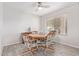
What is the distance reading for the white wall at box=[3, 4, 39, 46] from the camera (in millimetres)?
1707

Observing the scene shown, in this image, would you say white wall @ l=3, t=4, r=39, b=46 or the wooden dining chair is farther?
the wooden dining chair

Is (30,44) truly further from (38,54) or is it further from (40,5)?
(40,5)

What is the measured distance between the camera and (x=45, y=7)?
1.73 metres

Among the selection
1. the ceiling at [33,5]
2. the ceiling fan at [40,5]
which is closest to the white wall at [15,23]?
the ceiling at [33,5]

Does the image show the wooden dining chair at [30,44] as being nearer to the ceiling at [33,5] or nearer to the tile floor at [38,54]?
the tile floor at [38,54]

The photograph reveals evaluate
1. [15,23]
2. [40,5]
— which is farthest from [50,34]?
[15,23]

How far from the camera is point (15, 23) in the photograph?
5.83ft

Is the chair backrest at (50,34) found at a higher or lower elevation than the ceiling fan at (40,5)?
lower

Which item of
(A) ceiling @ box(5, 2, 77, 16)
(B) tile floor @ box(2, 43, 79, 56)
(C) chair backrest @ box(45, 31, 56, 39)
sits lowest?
(B) tile floor @ box(2, 43, 79, 56)

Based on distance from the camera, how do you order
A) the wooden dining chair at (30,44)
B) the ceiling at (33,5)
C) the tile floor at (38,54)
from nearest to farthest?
the ceiling at (33,5) → the tile floor at (38,54) → the wooden dining chair at (30,44)

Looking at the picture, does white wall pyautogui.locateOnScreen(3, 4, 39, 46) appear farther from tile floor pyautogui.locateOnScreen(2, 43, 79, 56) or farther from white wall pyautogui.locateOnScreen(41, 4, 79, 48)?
white wall pyautogui.locateOnScreen(41, 4, 79, 48)

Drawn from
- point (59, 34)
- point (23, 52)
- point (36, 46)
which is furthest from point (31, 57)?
point (59, 34)

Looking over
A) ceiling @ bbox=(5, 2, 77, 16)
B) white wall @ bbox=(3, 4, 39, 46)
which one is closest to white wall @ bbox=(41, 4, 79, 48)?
ceiling @ bbox=(5, 2, 77, 16)

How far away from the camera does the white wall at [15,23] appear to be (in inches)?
67.2
